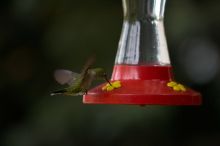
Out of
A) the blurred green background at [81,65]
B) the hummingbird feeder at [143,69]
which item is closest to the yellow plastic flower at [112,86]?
the hummingbird feeder at [143,69]

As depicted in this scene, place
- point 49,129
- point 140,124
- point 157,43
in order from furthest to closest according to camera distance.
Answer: point 49,129
point 140,124
point 157,43

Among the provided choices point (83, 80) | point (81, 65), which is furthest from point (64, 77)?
point (81, 65)

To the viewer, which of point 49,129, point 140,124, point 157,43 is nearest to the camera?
point 157,43

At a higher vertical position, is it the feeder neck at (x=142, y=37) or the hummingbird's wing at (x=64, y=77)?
the feeder neck at (x=142, y=37)

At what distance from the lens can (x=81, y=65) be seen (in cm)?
744

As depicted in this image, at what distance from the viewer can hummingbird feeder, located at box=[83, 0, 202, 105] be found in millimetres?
3518

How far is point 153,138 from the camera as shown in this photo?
23.9 ft

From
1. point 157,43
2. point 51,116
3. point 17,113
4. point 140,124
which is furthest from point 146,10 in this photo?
point 17,113

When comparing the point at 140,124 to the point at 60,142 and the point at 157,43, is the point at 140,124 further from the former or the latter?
the point at 157,43

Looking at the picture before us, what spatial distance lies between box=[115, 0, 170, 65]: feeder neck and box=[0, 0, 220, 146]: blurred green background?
273 centimetres

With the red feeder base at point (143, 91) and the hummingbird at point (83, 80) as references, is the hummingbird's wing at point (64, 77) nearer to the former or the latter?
the hummingbird at point (83, 80)

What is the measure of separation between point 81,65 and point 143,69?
11.8 feet

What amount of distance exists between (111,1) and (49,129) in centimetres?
149

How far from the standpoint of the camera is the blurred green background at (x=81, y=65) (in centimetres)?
717
